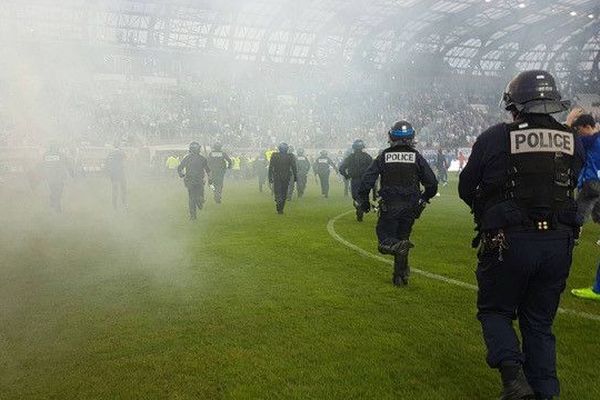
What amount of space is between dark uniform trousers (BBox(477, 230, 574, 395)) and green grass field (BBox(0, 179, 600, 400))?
453 mm

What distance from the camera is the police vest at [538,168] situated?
2.48m

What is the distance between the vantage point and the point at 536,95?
8.41 ft

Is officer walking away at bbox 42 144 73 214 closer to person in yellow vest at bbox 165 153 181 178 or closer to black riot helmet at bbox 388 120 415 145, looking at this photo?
black riot helmet at bbox 388 120 415 145

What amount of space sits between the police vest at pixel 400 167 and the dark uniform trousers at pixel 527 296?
2.73 metres

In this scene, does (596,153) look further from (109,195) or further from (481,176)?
(109,195)

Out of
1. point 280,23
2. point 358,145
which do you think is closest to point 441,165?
point 358,145

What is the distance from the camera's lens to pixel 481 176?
2703 millimetres

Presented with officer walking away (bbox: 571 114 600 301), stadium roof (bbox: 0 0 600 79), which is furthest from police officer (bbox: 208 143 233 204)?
officer walking away (bbox: 571 114 600 301)

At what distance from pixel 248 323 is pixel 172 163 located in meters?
19.9

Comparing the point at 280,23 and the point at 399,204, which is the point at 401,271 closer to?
the point at 399,204

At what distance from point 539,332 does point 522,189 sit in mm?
737

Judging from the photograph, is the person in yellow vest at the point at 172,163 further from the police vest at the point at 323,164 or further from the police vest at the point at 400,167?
the police vest at the point at 400,167

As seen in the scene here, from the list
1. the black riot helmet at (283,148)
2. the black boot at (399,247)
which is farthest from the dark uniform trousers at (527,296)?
the black riot helmet at (283,148)

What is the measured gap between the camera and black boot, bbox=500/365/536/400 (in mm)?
2450
